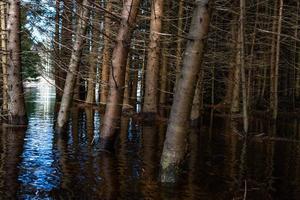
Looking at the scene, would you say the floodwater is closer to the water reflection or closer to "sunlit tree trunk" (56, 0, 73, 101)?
the water reflection

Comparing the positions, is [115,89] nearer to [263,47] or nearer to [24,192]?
[24,192]

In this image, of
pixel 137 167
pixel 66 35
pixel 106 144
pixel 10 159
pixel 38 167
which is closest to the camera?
pixel 38 167

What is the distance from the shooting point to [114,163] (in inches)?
360

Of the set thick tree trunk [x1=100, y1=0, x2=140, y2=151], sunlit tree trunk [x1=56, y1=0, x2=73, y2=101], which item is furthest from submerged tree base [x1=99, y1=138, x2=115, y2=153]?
sunlit tree trunk [x1=56, y1=0, x2=73, y2=101]

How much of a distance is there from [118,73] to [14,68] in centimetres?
569

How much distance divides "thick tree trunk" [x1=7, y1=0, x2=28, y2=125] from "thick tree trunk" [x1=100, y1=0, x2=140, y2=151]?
17.2 ft

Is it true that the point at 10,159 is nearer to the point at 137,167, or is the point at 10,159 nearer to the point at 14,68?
the point at 137,167

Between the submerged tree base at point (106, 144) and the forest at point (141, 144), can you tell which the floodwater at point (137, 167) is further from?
the submerged tree base at point (106, 144)

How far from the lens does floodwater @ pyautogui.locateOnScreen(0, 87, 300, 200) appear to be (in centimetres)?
691

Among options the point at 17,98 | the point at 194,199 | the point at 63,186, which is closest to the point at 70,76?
the point at 17,98

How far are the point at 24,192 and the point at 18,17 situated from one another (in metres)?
9.19

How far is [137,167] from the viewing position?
28.9 feet

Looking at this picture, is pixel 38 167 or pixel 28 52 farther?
pixel 28 52

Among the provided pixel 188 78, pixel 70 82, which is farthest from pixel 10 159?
pixel 70 82
